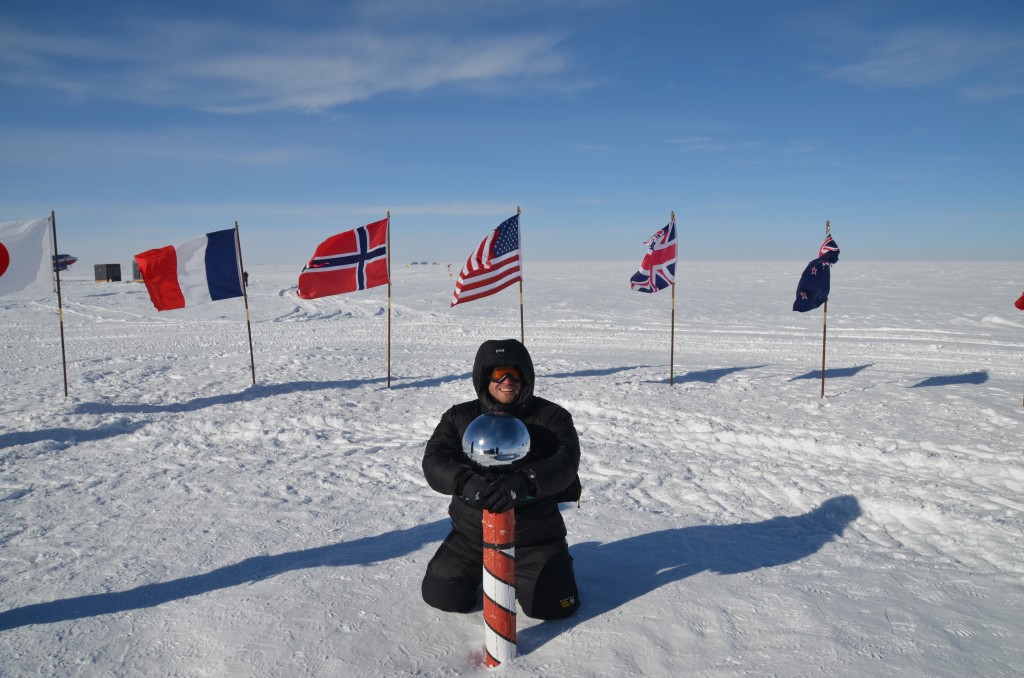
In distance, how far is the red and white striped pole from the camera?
3170mm

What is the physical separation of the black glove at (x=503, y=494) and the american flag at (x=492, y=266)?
706cm

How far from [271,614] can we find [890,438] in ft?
22.7

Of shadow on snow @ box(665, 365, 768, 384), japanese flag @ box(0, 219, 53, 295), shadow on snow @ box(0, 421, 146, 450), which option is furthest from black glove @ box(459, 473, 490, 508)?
japanese flag @ box(0, 219, 53, 295)

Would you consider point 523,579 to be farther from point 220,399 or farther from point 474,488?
point 220,399

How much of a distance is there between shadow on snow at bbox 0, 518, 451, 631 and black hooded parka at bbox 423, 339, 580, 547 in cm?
128

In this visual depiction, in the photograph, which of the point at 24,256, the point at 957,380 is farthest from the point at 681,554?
the point at 24,256

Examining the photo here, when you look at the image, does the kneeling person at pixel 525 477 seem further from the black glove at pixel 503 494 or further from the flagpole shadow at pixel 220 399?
the flagpole shadow at pixel 220 399

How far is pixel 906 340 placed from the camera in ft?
52.9

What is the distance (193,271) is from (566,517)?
304 inches

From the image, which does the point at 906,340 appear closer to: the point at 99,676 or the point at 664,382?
the point at 664,382

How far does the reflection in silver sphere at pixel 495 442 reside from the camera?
3027mm

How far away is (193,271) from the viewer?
10.3 m

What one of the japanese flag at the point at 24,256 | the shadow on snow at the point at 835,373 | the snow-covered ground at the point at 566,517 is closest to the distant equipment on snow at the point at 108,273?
the snow-covered ground at the point at 566,517

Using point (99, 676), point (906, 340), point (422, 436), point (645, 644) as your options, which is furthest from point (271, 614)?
point (906, 340)
